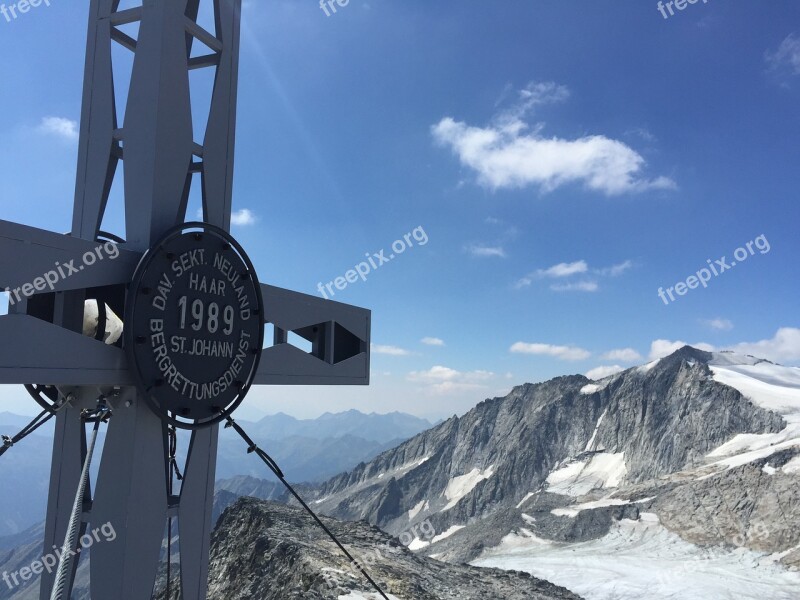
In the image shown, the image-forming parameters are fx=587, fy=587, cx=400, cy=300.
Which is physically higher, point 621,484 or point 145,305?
point 145,305

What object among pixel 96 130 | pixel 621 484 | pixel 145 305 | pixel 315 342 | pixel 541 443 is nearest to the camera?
pixel 145 305

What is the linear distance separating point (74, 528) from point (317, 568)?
10.1 meters

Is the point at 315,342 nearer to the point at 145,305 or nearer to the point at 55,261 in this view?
the point at 145,305

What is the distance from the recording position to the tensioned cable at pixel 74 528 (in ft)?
15.6

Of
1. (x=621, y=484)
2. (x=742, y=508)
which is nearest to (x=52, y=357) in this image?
(x=742, y=508)

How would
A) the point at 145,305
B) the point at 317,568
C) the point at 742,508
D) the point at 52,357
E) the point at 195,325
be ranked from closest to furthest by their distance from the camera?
the point at 52,357 → the point at 145,305 → the point at 195,325 → the point at 317,568 → the point at 742,508

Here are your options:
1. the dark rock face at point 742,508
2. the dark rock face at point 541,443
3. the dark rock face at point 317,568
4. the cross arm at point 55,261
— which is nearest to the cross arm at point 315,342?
the cross arm at point 55,261

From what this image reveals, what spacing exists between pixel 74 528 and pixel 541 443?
107 meters

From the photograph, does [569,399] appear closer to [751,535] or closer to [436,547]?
[436,547]

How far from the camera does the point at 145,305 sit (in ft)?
15.5

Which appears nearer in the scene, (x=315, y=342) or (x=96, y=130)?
(x=96, y=130)

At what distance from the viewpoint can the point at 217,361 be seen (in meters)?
5.44

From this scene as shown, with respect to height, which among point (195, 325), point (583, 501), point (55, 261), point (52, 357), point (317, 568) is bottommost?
point (583, 501)

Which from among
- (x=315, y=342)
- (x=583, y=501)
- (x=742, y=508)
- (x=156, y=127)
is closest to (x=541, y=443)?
(x=583, y=501)
